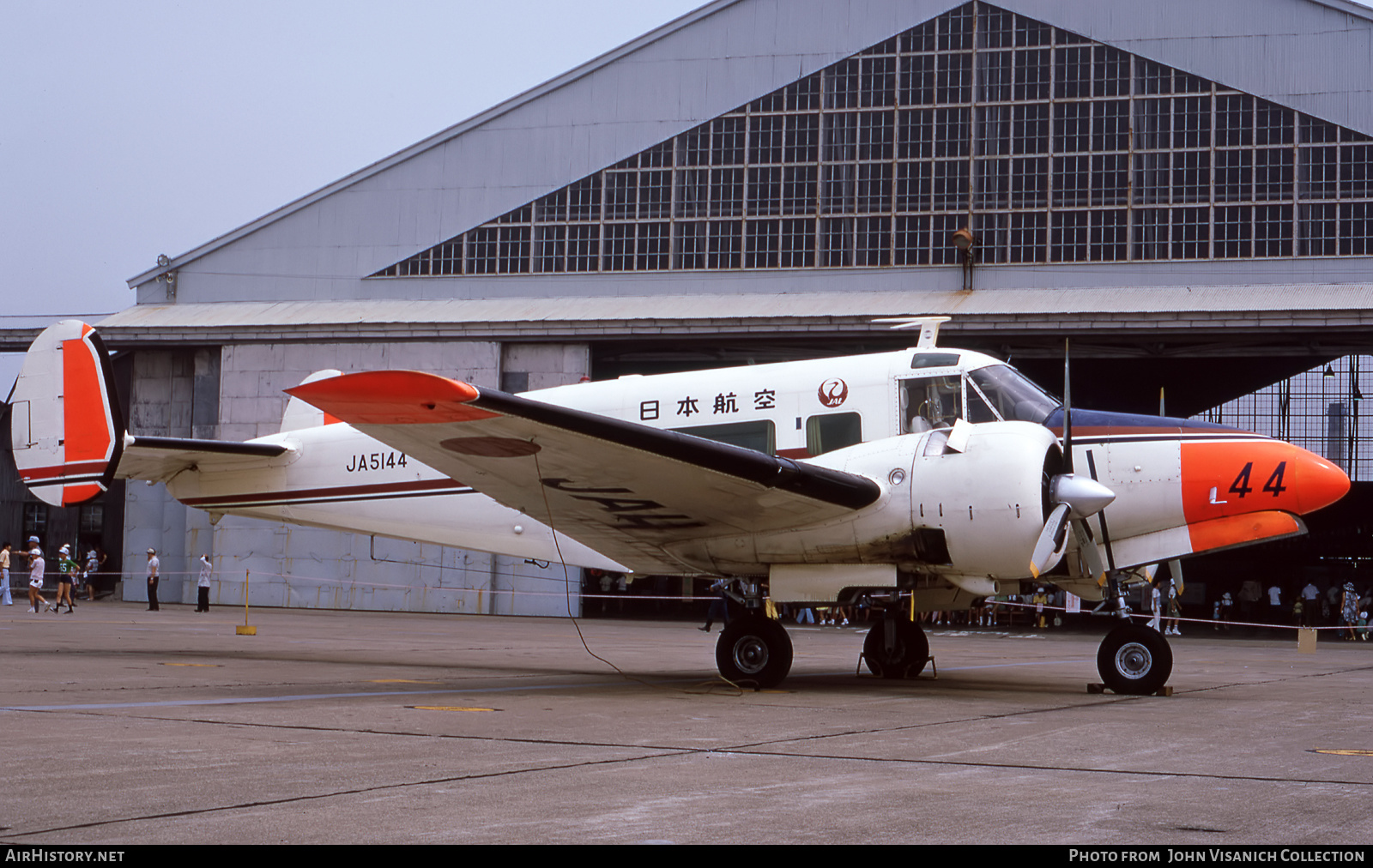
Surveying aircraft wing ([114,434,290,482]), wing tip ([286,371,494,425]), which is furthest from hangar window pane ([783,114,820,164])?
wing tip ([286,371,494,425])

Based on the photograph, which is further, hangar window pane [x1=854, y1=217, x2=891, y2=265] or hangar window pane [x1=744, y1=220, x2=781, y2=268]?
hangar window pane [x1=744, y1=220, x2=781, y2=268]

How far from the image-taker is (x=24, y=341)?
42344mm

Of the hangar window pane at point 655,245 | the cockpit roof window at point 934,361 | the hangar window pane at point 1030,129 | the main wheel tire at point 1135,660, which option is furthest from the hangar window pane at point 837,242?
the main wheel tire at point 1135,660

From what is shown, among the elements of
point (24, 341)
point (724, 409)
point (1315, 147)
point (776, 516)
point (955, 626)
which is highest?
point (1315, 147)

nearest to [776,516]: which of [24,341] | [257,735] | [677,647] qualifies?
[257,735]

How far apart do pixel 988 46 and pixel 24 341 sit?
3377cm

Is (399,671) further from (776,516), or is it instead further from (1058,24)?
(1058,24)

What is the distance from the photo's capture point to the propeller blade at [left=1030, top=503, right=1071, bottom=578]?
11.6 m

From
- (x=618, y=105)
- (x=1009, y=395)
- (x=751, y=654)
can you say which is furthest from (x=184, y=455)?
(x=618, y=105)

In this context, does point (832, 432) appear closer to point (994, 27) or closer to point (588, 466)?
point (588, 466)

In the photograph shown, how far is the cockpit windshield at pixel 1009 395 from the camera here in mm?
12773

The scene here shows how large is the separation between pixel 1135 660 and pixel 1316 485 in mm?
2483

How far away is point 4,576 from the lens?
36.9m

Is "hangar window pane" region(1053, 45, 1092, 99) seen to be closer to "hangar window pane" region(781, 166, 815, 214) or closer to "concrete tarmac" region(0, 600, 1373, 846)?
"hangar window pane" region(781, 166, 815, 214)
